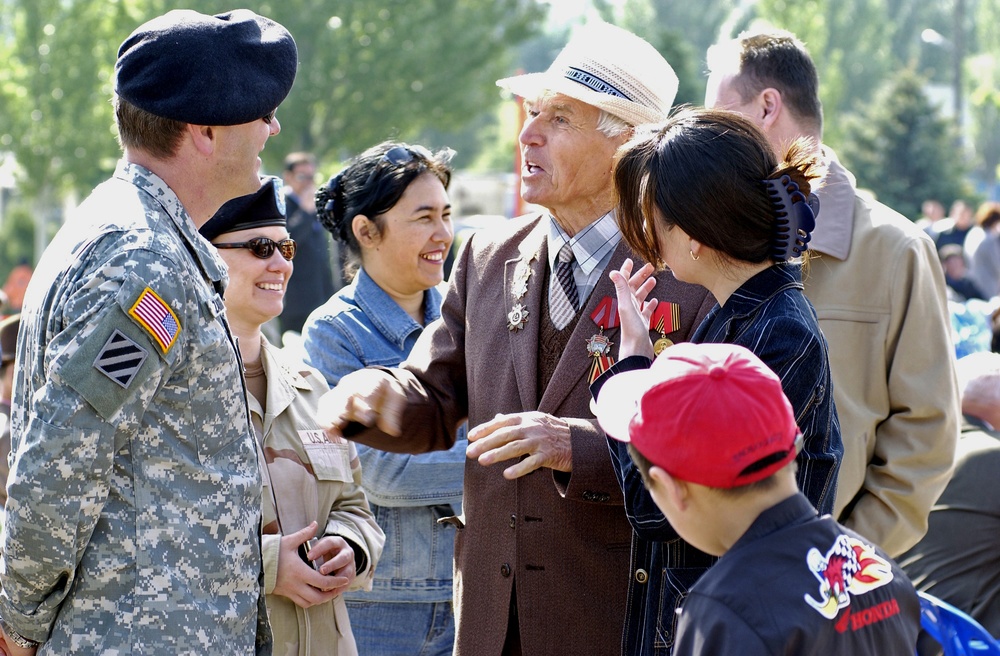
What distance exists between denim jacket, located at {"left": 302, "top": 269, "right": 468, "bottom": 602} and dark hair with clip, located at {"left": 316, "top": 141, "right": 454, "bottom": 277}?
0.46 m

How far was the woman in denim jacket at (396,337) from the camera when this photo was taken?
3.89 meters

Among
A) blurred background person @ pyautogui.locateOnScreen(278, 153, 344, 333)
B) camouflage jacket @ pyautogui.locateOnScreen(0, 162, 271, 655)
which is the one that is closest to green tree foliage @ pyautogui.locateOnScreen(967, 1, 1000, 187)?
blurred background person @ pyautogui.locateOnScreen(278, 153, 344, 333)

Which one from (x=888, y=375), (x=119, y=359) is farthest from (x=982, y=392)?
(x=119, y=359)

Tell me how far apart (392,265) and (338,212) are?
0.39 meters

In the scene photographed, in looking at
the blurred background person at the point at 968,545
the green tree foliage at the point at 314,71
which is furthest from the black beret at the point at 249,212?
the green tree foliage at the point at 314,71

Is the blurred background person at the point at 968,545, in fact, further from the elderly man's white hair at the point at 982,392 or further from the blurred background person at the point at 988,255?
the blurred background person at the point at 988,255

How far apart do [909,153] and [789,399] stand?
31082 mm

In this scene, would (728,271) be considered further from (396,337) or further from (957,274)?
(957,274)

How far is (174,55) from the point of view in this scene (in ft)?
8.02

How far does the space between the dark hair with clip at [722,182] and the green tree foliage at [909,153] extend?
98.7ft

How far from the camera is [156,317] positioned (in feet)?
7.54

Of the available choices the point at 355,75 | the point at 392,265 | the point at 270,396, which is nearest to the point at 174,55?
the point at 270,396

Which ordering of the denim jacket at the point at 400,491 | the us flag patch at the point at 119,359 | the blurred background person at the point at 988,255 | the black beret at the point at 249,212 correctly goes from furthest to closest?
1. the blurred background person at the point at 988,255
2. the denim jacket at the point at 400,491
3. the black beret at the point at 249,212
4. the us flag patch at the point at 119,359

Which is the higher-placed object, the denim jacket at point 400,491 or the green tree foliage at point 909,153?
the denim jacket at point 400,491
